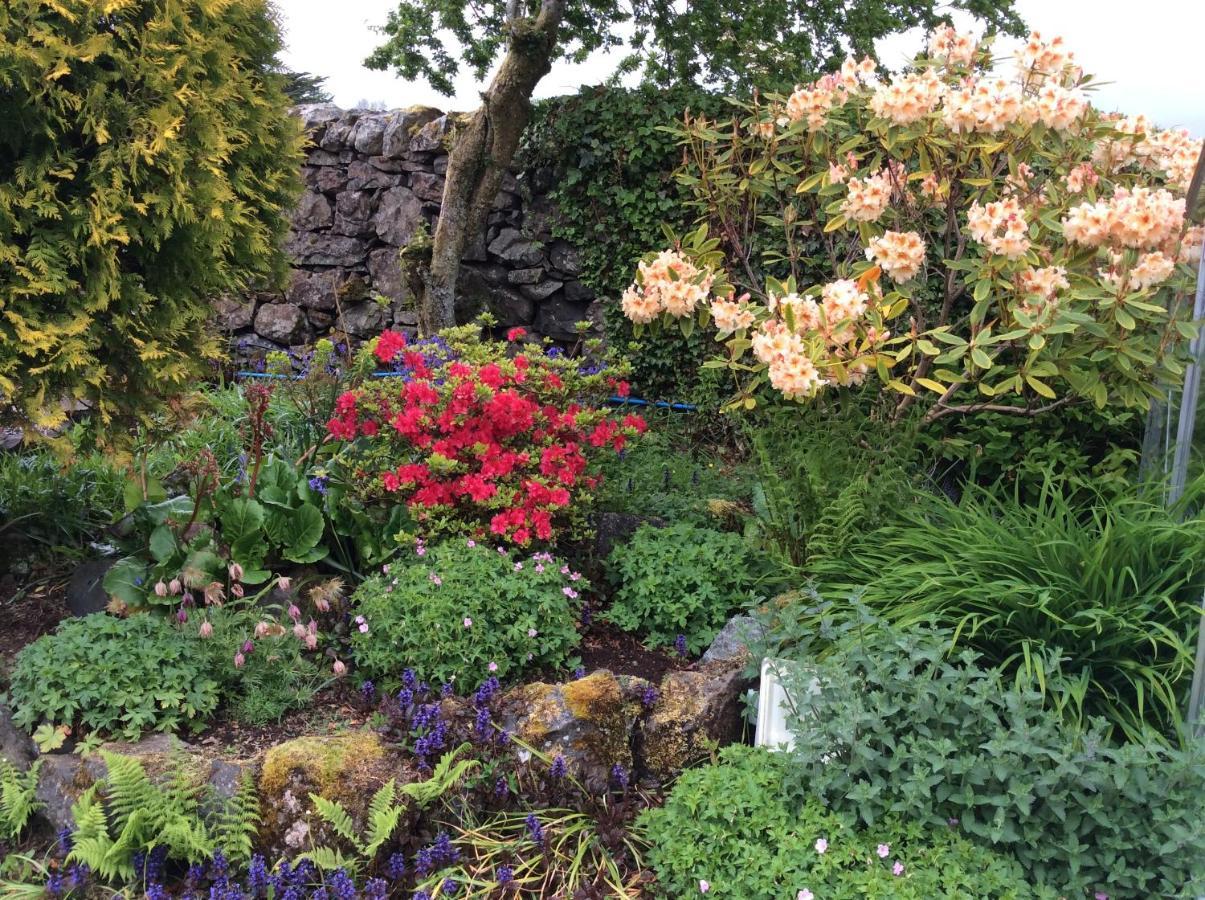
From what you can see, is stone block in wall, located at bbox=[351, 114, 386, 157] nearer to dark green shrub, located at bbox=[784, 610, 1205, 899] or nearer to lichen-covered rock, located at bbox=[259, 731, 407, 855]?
lichen-covered rock, located at bbox=[259, 731, 407, 855]

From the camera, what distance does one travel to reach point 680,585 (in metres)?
3.59

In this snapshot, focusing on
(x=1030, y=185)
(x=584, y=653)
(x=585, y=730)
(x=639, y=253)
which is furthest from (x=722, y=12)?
(x=585, y=730)

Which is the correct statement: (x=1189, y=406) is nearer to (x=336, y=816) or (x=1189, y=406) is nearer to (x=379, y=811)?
(x=379, y=811)

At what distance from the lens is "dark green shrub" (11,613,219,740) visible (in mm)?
2898

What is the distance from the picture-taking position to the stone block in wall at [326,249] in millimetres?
8508

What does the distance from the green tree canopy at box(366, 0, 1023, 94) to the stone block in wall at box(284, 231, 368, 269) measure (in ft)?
5.13

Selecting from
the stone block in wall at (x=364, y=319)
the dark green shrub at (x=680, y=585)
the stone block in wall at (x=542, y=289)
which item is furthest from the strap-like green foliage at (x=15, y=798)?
the stone block in wall at (x=364, y=319)

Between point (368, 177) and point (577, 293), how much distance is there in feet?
7.78

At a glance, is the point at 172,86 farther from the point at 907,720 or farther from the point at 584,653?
the point at 907,720

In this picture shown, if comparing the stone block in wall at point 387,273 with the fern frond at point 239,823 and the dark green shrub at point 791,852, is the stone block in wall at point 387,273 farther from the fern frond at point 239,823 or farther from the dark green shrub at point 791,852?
the dark green shrub at point 791,852

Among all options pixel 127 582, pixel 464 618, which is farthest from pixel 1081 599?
pixel 127 582

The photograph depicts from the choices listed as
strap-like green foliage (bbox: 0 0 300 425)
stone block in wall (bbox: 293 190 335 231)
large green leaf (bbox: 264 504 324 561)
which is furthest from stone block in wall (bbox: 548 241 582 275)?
large green leaf (bbox: 264 504 324 561)

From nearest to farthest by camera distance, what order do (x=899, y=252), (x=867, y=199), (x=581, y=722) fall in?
(x=581, y=722), (x=899, y=252), (x=867, y=199)

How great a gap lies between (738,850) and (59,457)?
9.33 ft
